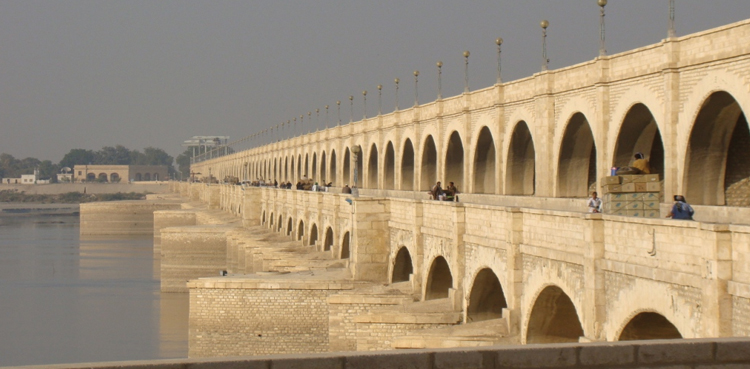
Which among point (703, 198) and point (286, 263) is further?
point (286, 263)

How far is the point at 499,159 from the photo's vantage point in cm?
3275

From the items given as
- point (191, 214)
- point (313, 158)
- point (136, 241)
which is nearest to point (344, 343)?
point (313, 158)

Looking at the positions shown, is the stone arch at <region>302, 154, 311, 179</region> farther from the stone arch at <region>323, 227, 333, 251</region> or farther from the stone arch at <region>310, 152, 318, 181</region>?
the stone arch at <region>323, 227, 333, 251</region>

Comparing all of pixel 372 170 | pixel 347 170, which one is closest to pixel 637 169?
pixel 372 170

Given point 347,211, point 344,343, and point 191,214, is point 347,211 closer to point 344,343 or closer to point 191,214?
point 344,343

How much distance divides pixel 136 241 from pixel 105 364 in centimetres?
9009

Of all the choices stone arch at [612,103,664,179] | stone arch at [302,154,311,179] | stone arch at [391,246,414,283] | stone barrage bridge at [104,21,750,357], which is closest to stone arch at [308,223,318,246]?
stone barrage bridge at [104,21,750,357]

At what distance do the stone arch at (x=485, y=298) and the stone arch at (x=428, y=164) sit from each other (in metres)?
22.7

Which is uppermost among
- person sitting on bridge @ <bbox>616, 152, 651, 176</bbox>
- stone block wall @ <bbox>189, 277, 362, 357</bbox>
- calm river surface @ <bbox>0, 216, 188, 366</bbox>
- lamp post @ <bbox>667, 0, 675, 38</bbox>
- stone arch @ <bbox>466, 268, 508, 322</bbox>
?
lamp post @ <bbox>667, 0, 675, 38</bbox>

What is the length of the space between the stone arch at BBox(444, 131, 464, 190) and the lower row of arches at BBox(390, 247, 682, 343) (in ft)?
55.2

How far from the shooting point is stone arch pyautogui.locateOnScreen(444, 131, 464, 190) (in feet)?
132

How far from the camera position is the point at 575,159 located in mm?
28375

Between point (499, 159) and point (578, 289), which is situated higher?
point (499, 159)

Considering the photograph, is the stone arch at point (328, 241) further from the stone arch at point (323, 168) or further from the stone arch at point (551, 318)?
the stone arch at point (323, 168)
